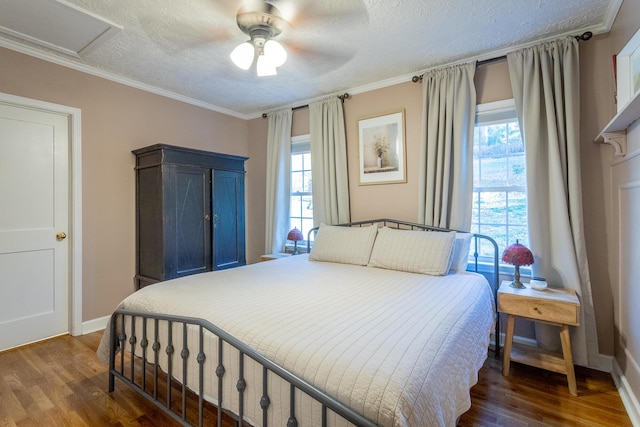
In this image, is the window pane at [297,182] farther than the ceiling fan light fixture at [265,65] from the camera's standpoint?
Yes

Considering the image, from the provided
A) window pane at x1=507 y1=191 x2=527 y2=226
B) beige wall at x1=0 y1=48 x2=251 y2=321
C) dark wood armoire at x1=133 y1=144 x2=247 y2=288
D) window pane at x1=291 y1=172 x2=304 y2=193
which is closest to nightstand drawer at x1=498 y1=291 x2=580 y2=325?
window pane at x1=507 y1=191 x2=527 y2=226

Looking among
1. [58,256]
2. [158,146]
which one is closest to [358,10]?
[158,146]

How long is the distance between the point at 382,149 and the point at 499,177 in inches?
45.2

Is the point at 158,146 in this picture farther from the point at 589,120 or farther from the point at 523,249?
the point at 589,120

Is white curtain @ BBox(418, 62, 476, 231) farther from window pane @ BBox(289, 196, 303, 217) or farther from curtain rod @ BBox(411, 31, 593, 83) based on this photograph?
window pane @ BBox(289, 196, 303, 217)

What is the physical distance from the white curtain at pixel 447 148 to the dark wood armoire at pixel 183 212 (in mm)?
2225

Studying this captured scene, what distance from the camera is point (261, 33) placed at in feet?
6.98

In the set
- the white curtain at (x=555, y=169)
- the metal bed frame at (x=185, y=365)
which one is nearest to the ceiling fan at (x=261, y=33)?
the metal bed frame at (x=185, y=365)

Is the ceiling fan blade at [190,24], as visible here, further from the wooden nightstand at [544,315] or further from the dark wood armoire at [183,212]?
the wooden nightstand at [544,315]

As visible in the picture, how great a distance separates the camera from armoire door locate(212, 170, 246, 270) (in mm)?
3572

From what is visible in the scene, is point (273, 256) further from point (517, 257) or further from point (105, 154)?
point (517, 257)

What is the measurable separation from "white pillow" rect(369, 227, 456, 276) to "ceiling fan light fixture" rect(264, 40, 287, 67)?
1.65 meters

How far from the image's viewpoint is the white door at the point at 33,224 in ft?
8.55

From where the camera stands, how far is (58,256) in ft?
9.50
